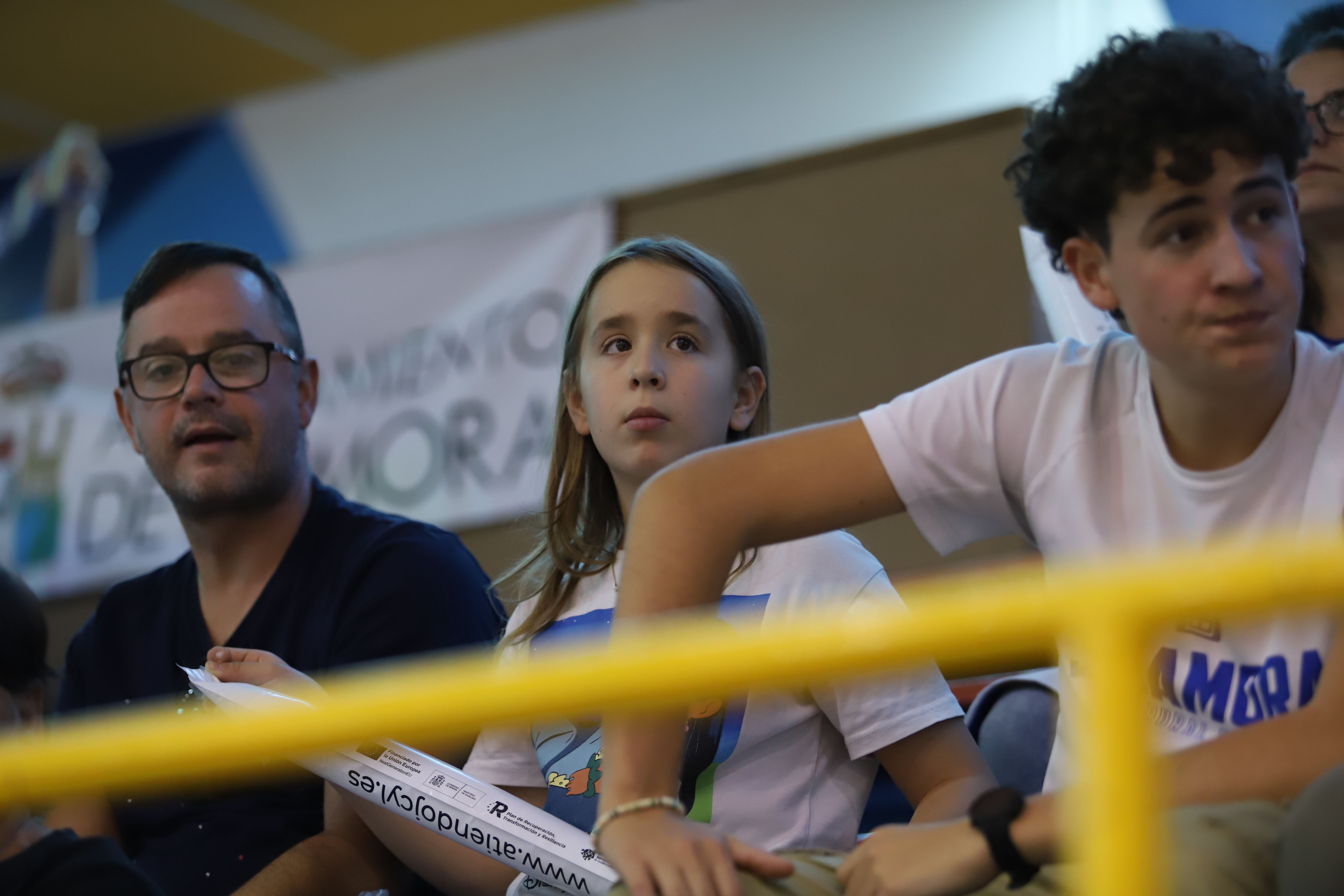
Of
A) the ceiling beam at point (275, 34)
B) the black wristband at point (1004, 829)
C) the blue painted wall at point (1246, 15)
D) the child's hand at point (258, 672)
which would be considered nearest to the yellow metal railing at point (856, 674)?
the black wristband at point (1004, 829)

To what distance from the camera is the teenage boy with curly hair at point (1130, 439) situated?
826 millimetres

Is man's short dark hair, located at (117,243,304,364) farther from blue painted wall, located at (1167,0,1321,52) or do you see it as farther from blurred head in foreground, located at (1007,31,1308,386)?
blue painted wall, located at (1167,0,1321,52)

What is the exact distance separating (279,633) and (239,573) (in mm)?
150

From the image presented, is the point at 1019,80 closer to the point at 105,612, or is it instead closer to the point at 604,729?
the point at 105,612

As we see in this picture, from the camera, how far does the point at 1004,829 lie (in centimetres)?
71

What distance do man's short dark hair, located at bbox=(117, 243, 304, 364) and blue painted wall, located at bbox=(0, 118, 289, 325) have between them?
10.0ft

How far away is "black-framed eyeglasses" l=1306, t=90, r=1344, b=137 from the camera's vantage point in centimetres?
140

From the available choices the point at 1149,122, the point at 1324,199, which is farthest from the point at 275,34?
the point at 1149,122

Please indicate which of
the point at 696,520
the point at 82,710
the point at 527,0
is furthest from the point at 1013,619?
the point at 527,0

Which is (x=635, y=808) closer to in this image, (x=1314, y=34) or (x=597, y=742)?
(x=597, y=742)

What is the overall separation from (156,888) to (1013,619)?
2.38ft

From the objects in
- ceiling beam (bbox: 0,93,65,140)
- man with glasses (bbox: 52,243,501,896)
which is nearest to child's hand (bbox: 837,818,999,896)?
man with glasses (bbox: 52,243,501,896)

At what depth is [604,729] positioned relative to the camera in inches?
37.0

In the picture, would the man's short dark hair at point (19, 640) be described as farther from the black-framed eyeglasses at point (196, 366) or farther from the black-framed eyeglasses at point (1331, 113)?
the black-framed eyeglasses at point (1331, 113)
